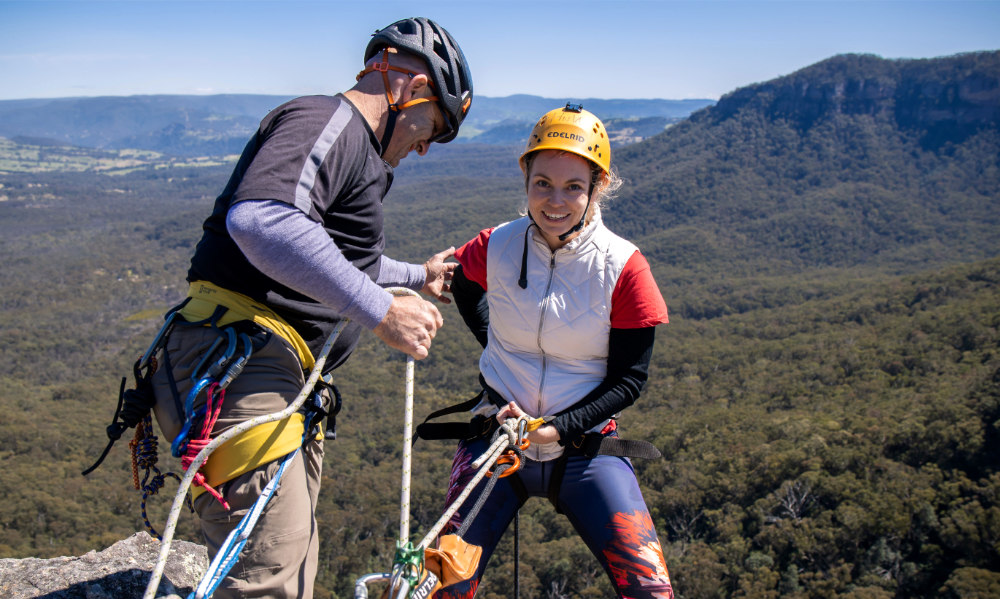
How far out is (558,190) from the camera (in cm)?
260

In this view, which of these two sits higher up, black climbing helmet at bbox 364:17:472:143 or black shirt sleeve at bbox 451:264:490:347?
black climbing helmet at bbox 364:17:472:143

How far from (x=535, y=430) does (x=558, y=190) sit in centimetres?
98

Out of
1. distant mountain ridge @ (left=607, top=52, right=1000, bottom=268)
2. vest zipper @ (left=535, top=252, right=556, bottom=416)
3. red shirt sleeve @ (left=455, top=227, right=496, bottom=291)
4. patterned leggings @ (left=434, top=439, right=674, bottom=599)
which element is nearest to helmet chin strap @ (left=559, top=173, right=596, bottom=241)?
vest zipper @ (left=535, top=252, right=556, bottom=416)

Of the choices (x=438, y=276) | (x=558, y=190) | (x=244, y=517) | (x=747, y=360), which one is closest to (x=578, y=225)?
(x=558, y=190)

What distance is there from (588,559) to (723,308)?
56171mm

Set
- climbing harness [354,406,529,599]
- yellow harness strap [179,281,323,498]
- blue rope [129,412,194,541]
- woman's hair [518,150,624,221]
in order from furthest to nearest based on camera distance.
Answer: woman's hair [518,150,624,221]
blue rope [129,412,194,541]
yellow harness strap [179,281,323,498]
climbing harness [354,406,529,599]

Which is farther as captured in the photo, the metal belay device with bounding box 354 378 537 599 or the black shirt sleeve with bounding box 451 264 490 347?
the black shirt sleeve with bounding box 451 264 490 347

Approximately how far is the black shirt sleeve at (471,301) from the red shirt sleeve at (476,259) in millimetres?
56

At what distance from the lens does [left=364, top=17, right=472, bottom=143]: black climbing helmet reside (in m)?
2.35

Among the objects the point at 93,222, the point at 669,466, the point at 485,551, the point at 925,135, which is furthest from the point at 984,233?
the point at 93,222

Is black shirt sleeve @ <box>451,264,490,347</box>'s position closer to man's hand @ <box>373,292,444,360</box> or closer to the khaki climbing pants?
man's hand @ <box>373,292,444,360</box>

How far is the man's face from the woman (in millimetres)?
437

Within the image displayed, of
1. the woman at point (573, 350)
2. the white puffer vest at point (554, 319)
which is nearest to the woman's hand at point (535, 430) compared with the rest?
the woman at point (573, 350)

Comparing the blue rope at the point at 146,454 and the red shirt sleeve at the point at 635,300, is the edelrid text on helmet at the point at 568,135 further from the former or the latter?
the blue rope at the point at 146,454
